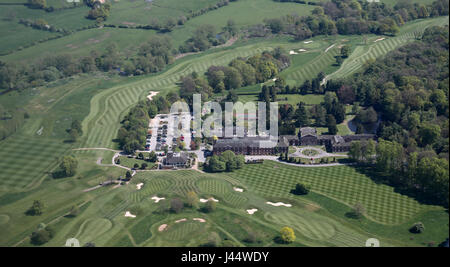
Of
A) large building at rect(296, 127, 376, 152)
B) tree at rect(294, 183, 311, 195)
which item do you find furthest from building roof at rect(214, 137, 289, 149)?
tree at rect(294, 183, 311, 195)

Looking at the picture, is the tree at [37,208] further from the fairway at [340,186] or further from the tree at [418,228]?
the tree at [418,228]

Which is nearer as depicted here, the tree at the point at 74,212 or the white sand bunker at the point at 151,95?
the tree at the point at 74,212

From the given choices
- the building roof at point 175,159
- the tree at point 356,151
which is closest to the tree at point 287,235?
the tree at point 356,151

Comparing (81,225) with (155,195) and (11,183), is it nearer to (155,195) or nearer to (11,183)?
(155,195)

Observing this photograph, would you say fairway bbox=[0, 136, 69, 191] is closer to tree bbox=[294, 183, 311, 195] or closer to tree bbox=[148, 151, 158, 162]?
tree bbox=[148, 151, 158, 162]

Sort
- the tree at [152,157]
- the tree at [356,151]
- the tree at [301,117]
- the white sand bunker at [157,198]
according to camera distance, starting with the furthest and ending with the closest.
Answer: the tree at [301,117]
the tree at [152,157]
the tree at [356,151]
the white sand bunker at [157,198]

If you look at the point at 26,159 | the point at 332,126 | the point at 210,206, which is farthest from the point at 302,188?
the point at 26,159
